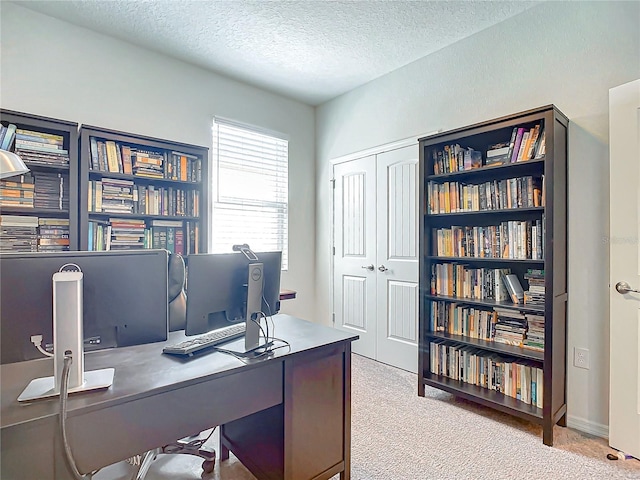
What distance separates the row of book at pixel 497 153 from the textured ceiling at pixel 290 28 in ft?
3.12

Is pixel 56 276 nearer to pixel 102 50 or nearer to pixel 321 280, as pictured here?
pixel 102 50

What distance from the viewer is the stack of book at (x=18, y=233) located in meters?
2.29

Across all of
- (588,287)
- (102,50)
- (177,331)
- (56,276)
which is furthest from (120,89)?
(588,287)

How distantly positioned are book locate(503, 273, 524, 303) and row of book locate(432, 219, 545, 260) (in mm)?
A: 177

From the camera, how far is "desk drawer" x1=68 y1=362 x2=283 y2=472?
1.00 m

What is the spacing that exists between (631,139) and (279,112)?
3.16 metres

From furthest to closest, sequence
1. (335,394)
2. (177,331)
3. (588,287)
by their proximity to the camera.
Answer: (588,287) < (177,331) < (335,394)

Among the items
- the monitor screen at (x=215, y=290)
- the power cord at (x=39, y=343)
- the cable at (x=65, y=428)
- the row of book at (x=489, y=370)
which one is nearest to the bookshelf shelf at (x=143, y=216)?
the monitor screen at (x=215, y=290)

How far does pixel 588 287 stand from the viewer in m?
2.29

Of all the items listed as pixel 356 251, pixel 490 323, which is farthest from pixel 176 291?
pixel 356 251

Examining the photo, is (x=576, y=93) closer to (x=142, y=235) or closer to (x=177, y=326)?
(x=177, y=326)

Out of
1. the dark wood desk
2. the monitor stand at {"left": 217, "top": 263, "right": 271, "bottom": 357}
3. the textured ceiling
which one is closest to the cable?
the dark wood desk

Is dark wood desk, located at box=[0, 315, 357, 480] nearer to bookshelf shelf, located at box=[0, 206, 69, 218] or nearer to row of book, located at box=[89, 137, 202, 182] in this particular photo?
bookshelf shelf, located at box=[0, 206, 69, 218]

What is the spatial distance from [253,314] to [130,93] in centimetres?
258
